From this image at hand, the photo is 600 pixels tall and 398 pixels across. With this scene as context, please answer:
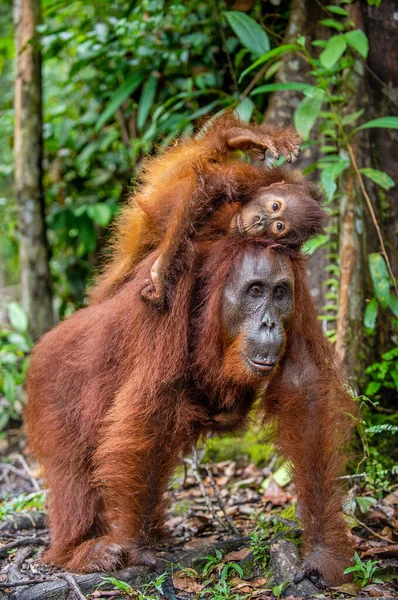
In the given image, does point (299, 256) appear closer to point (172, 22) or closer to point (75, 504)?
point (75, 504)

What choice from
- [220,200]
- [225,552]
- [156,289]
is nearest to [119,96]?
[220,200]

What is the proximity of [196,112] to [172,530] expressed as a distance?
3.11m

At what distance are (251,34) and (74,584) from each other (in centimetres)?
351

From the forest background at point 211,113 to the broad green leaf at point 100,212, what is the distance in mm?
13

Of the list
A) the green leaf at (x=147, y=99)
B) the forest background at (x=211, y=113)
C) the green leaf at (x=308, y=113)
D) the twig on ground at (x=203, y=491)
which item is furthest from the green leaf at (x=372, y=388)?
the green leaf at (x=147, y=99)

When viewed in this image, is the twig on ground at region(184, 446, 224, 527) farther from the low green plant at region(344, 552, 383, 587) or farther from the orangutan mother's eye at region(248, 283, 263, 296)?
the orangutan mother's eye at region(248, 283, 263, 296)

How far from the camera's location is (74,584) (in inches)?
118

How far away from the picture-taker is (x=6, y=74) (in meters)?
9.41

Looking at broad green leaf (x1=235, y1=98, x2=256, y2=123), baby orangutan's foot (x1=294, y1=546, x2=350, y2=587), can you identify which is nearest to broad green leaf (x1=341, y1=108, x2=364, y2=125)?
broad green leaf (x1=235, y1=98, x2=256, y2=123)

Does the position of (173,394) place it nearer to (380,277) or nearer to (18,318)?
(380,277)

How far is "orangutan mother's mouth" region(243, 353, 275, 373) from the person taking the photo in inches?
122

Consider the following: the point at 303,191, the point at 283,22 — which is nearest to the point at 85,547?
the point at 303,191

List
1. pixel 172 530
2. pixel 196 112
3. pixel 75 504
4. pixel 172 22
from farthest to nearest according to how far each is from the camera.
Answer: pixel 172 22, pixel 196 112, pixel 172 530, pixel 75 504

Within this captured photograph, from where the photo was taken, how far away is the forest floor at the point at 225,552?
2992mm
